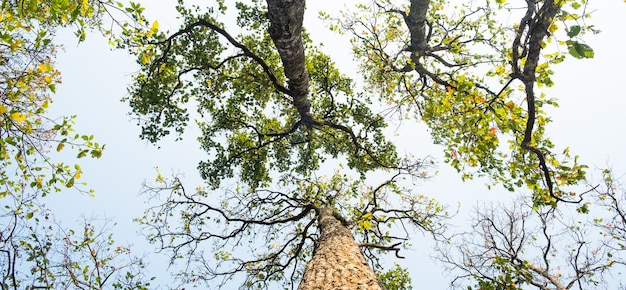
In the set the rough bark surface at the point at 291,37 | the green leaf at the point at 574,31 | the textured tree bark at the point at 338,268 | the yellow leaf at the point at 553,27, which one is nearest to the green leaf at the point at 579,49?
the green leaf at the point at 574,31

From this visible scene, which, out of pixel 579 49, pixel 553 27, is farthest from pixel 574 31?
pixel 553 27

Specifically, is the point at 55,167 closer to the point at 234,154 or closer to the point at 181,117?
the point at 181,117

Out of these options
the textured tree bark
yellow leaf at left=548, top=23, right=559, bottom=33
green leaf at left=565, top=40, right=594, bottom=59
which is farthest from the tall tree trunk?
yellow leaf at left=548, top=23, right=559, bottom=33

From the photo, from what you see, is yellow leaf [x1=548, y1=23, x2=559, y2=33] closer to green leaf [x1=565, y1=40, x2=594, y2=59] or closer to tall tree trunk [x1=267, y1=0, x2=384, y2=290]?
green leaf [x1=565, y1=40, x2=594, y2=59]

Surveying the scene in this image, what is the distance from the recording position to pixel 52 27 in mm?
8602

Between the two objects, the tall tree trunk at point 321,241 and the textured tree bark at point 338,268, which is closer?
the textured tree bark at point 338,268

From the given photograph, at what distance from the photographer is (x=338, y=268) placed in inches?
165

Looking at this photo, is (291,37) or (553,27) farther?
(291,37)

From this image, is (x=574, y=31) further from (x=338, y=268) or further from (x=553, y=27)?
(x=338, y=268)

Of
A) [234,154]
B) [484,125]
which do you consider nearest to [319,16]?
[234,154]

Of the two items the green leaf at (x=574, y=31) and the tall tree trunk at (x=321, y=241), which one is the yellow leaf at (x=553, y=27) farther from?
the tall tree trunk at (x=321, y=241)

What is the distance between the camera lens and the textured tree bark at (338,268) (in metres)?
3.60

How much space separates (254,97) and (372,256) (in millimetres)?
6627

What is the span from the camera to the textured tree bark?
3.60 metres
